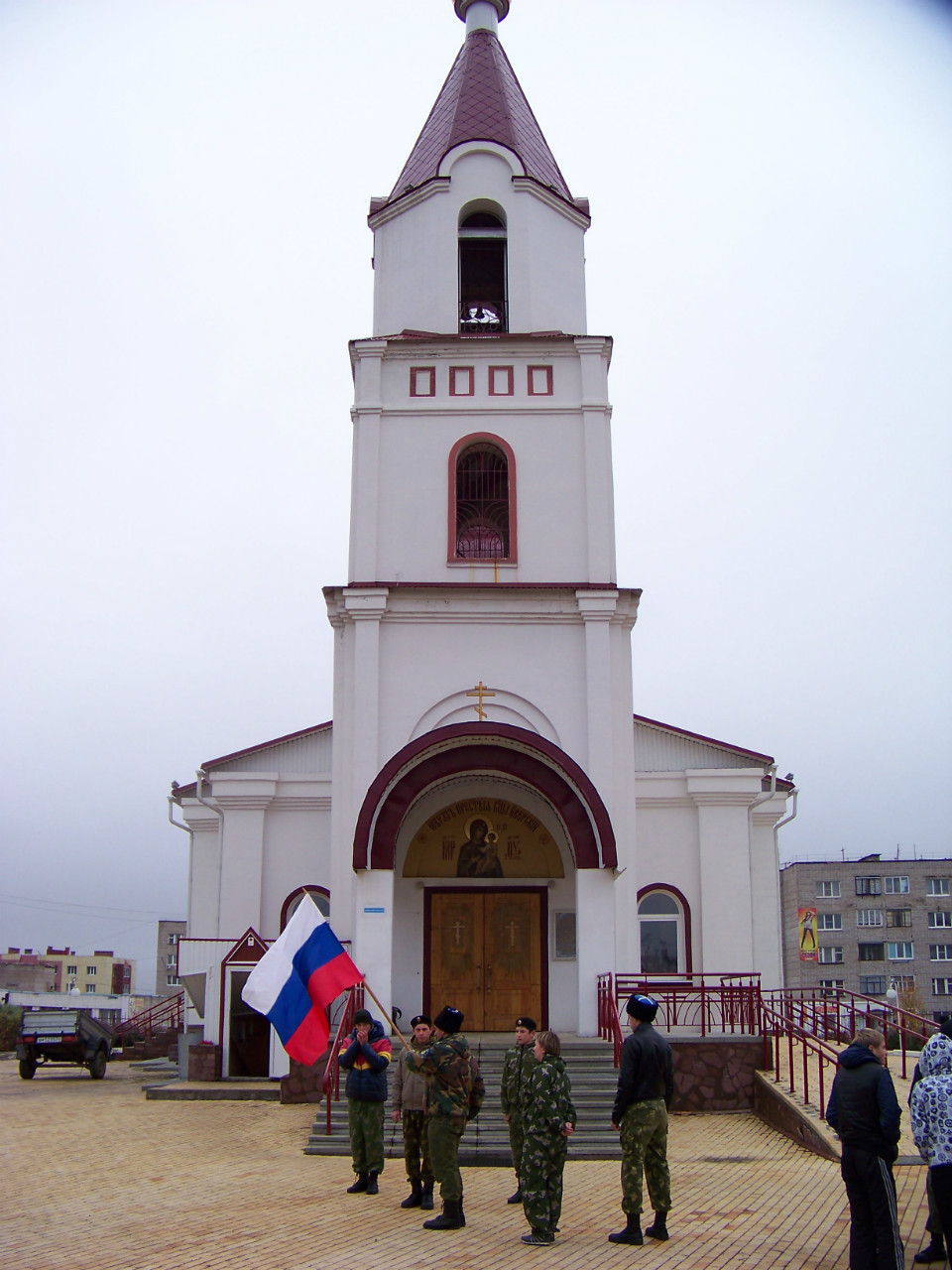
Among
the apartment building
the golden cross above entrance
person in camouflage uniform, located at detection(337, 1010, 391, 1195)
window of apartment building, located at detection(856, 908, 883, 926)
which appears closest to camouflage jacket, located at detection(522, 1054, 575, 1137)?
person in camouflage uniform, located at detection(337, 1010, 391, 1195)

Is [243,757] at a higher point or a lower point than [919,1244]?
higher

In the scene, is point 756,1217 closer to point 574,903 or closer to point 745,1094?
point 745,1094

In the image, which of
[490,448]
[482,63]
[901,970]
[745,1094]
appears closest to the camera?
[745,1094]

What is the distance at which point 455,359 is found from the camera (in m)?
18.3

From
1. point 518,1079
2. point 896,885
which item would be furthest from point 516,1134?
point 896,885

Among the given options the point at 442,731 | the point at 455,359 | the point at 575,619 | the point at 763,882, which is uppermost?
the point at 455,359

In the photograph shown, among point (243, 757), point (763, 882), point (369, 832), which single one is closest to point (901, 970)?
point (763, 882)

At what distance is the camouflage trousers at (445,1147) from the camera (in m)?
8.59

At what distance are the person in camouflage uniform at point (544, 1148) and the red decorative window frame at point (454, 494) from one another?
980 cm

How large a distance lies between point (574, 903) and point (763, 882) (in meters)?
6.97

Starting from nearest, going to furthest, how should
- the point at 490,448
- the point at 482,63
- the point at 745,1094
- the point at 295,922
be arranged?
the point at 295,922 → the point at 745,1094 → the point at 490,448 → the point at 482,63

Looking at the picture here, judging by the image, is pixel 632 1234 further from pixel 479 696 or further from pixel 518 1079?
pixel 479 696

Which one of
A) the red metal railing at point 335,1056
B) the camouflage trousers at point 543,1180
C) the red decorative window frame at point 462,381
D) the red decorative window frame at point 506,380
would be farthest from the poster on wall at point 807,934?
the camouflage trousers at point 543,1180

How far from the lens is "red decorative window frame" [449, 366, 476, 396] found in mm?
18219
